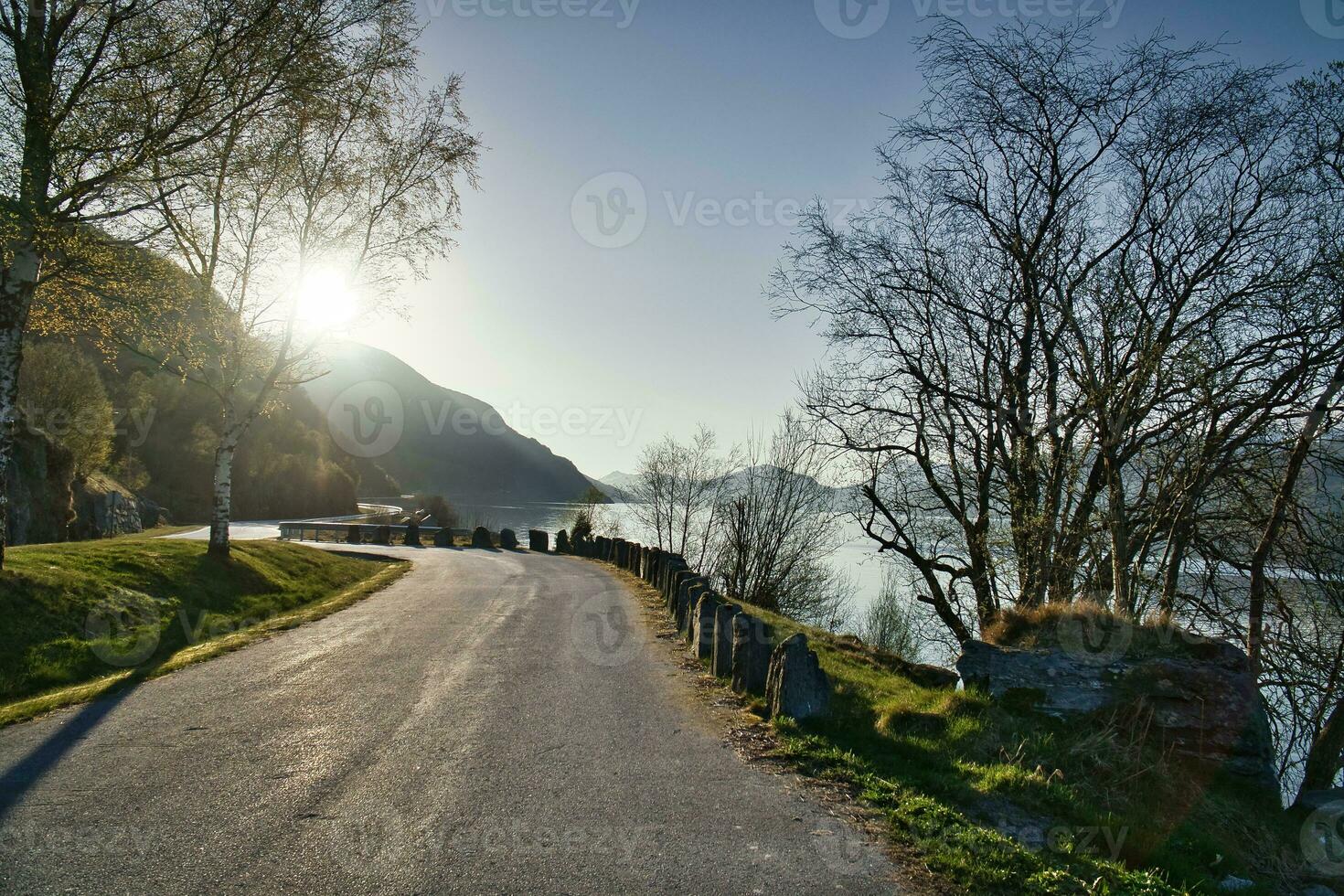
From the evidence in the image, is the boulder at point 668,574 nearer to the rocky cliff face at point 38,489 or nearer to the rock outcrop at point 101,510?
the rocky cliff face at point 38,489

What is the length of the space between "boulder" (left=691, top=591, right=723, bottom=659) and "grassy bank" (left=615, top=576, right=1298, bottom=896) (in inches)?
84.4

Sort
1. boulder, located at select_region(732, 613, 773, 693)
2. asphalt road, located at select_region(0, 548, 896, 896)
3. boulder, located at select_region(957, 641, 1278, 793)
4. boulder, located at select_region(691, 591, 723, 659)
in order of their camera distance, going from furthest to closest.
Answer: boulder, located at select_region(691, 591, 723, 659)
boulder, located at select_region(732, 613, 773, 693)
boulder, located at select_region(957, 641, 1278, 793)
asphalt road, located at select_region(0, 548, 896, 896)

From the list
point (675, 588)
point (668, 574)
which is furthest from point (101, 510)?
point (675, 588)

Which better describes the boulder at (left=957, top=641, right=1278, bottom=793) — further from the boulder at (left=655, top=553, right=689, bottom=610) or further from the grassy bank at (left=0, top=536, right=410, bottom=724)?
the grassy bank at (left=0, top=536, right=410, bottom=724)

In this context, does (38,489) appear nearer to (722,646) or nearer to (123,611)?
(123,611)

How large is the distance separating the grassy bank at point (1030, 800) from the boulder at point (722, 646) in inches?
50.4


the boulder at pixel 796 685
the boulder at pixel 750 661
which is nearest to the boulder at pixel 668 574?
the boulder at pixel 750 661

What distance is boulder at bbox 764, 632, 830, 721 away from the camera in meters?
7.08

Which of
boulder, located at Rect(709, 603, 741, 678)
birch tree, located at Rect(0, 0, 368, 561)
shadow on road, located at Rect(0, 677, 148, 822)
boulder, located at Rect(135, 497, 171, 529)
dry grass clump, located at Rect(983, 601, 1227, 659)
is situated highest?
birch tree, located at Rect(0, 0, 368, 561)

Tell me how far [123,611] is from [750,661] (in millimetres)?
8584

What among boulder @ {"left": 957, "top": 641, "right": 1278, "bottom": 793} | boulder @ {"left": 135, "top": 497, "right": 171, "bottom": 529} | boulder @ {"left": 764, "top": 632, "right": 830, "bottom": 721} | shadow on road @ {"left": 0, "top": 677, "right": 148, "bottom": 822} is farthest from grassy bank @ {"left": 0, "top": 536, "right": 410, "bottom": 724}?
boulder @ {"left": 135, "top": 497, "right": 171, "bottom": 529}

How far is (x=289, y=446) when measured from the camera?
71.8 m

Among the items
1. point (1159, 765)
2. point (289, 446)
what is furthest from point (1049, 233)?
point (289, 446)

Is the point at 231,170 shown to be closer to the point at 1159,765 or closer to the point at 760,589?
the point at 1159,765
